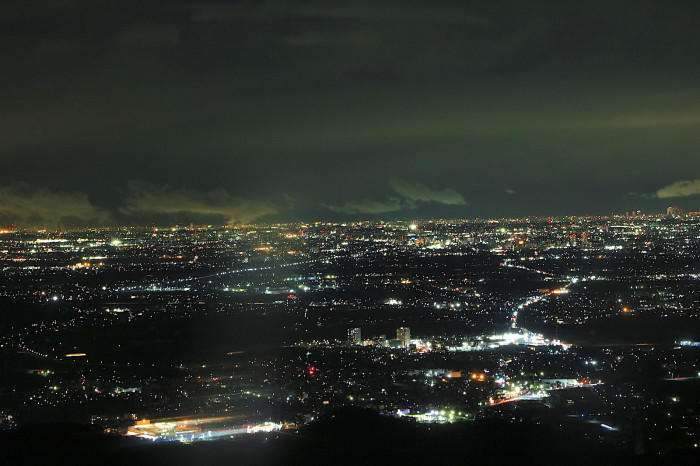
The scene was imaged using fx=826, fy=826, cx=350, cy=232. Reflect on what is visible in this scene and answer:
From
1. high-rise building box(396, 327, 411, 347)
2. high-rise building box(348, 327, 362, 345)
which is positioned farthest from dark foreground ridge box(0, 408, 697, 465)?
high-rise building box(348, 327, 362, 345)

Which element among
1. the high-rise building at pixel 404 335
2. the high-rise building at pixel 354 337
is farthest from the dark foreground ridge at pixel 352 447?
the high-rise building at pixel 354 337

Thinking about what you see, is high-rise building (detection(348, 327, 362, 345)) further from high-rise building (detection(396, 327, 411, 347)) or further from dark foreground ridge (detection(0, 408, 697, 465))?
dark foreground ridge (detection(0, 408, 697, 465))

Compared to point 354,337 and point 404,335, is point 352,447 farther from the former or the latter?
point 404,335

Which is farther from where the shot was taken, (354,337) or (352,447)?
(354,337)

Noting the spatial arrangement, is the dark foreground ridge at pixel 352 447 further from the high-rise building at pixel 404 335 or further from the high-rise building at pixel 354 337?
the high-rise building at pixel 354 337

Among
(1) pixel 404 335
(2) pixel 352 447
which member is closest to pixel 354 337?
(1) pixel 404 335
